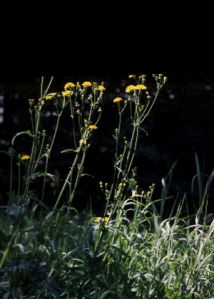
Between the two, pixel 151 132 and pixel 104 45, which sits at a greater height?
pixel 104 45

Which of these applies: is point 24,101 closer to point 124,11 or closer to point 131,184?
point 124,11

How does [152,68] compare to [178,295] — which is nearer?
[178,295]

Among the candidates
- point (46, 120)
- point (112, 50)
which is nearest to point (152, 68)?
point (112, 50)

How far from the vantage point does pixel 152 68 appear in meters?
6.31

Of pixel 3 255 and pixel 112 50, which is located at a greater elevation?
pixel 112 50

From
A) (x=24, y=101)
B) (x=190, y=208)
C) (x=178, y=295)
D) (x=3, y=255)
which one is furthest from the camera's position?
(x=24, y=101)

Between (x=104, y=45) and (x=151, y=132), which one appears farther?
(x=104, y=45)

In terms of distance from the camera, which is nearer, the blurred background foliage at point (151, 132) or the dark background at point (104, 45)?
the blurred background foliage at point (151, 132)

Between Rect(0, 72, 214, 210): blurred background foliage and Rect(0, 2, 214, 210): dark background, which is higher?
Rect(0, 2, 214, 210): dark background

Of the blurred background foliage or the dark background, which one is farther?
the dark background

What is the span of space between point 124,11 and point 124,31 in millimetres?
193

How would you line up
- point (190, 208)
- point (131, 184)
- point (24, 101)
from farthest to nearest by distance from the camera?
point (24, 101) → point (190, 208) → point (131, 184)

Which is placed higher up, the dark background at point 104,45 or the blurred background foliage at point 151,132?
the dark background at point 104,45

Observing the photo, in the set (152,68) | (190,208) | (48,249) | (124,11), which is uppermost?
(124,11)
